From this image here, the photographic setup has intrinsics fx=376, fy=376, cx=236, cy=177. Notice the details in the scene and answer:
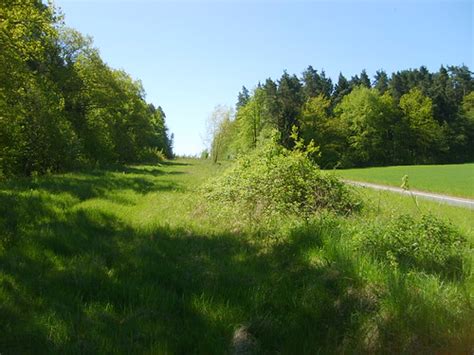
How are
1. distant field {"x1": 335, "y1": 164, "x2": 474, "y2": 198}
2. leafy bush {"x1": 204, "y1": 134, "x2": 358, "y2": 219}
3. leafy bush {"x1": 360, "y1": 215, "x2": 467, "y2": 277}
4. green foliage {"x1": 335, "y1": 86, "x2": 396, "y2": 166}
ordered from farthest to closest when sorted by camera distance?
green foliage {"x1": 335, "y1": 86, "x2": 396, "y2": 166} < distant field {"x1": 335, "y1": 164, "x2": 474, "y2": 198} < leafy bush {"x1": 204, "y1": 134, "x2": 358, "y2": 219} < leafy bush {"x1": 360, "y1": 215, "x2": 467, "y2": 277}

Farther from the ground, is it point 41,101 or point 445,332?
point 41,101

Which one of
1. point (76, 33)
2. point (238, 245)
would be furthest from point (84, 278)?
point (76, 33)

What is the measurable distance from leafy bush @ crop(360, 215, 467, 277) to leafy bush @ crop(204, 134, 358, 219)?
2.62 meters

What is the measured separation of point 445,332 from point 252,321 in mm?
1988

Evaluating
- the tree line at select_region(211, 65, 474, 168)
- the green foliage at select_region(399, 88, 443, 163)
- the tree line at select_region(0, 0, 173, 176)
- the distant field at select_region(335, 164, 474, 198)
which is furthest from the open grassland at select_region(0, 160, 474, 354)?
the green foliage at select_region(399, 88, 443, 163)

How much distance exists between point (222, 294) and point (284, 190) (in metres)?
5.29

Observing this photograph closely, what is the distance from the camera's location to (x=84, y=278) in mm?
5070

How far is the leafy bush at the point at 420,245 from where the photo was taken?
17.8ft

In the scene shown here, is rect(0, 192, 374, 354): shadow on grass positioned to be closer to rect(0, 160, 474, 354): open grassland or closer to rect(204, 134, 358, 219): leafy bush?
rect(0, 160, 474, 354): open grassland

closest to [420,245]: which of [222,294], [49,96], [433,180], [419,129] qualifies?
[222,294]

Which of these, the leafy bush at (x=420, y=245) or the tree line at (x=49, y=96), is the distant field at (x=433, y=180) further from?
the tree line at (x=49, y=96)

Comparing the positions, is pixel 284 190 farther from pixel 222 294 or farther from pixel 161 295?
pixel 161 295

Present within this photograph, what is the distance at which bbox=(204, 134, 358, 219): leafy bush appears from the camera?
9328 mm

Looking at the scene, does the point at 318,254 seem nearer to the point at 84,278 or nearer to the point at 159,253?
the point at 159,253
